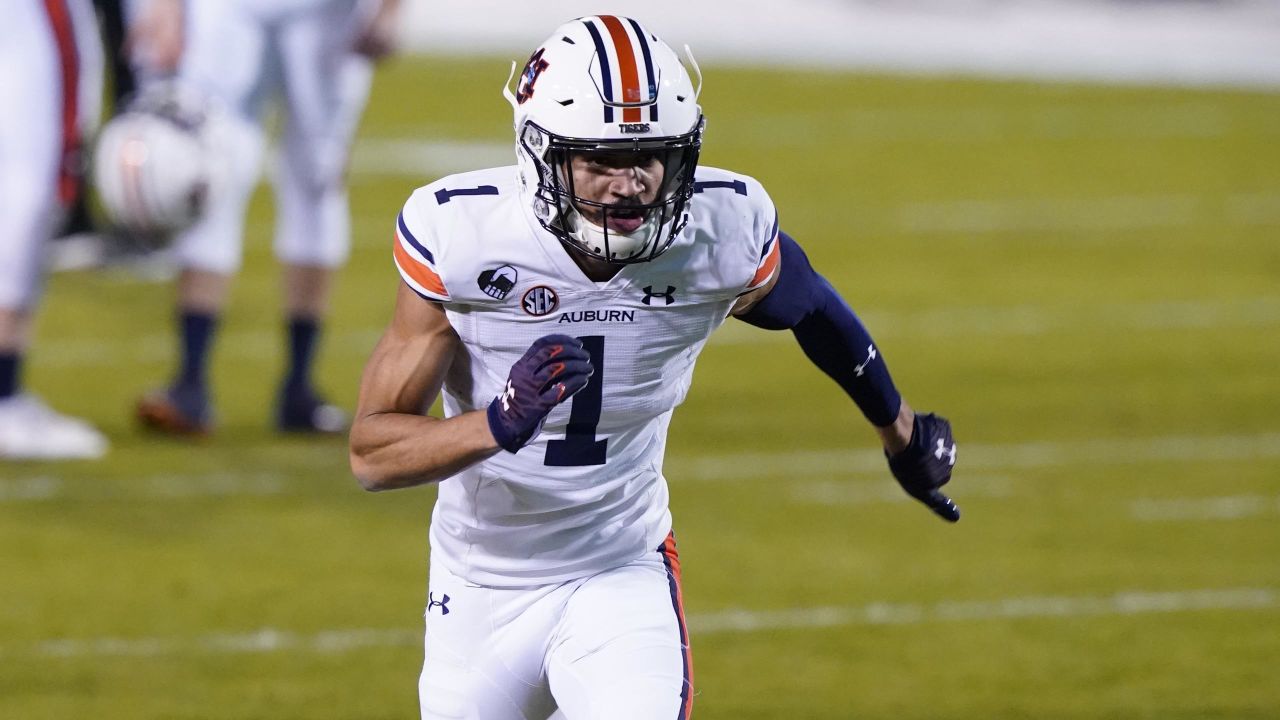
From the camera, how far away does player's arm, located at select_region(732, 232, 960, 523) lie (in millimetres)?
3654

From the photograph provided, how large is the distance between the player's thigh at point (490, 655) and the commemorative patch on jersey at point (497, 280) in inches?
21.3

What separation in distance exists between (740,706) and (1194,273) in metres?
5.73

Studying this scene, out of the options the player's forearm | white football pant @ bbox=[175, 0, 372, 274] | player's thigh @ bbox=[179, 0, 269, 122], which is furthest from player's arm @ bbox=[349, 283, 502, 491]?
player's thigh @ bbox=[179, 0, 269, 122]

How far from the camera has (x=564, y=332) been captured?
3430 millimetres

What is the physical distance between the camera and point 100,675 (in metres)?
5.06

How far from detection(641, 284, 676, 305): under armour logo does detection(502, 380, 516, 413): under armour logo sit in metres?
A: 0.39

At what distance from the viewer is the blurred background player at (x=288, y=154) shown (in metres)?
6.96

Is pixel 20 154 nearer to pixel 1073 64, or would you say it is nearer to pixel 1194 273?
pixel 1194 273

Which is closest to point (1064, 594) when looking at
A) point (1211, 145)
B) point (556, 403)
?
point (556, 403)

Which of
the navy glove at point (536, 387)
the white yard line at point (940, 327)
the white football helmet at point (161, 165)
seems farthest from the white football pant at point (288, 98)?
the navy glove at point (536, 387)

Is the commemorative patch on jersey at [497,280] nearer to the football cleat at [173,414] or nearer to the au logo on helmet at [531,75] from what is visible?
the au logo on helmet at [531,75]

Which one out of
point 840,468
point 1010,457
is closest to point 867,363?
point 840,468

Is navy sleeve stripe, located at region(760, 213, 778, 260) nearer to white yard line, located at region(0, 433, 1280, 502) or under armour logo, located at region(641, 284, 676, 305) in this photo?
under armour logo, located at region(641, 284, 676, 305)

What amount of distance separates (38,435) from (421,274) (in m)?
3.85
